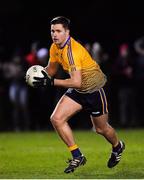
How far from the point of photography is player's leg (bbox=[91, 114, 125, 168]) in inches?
454

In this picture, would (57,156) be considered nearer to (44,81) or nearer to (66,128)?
(66,128)

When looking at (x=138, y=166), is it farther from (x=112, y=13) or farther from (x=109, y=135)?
(x=112, y=13)

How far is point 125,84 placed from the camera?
19859mm

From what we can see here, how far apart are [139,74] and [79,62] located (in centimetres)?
→ 888

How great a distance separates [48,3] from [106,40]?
207 cm

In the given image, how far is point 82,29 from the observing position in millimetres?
22266

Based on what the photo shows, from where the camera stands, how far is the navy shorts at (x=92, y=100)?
11328 mm

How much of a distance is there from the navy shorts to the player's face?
81 centimetres

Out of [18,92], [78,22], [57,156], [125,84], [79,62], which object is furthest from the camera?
[78,22]

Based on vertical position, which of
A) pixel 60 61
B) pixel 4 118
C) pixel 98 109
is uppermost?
pixel 60 61

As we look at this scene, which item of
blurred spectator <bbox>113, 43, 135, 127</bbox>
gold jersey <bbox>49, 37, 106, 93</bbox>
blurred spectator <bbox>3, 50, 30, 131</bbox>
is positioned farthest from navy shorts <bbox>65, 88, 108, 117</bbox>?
blurred spectator <bbox>3, 50, 30, 131</bbox>

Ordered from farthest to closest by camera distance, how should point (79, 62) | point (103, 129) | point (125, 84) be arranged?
1. point (125, 84)
2. point (103, 129)
3. point (79, 62)

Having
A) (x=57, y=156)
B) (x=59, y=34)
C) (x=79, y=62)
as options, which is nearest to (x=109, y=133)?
(x=79, y=62)

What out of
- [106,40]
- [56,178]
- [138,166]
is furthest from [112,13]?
[56,178]
